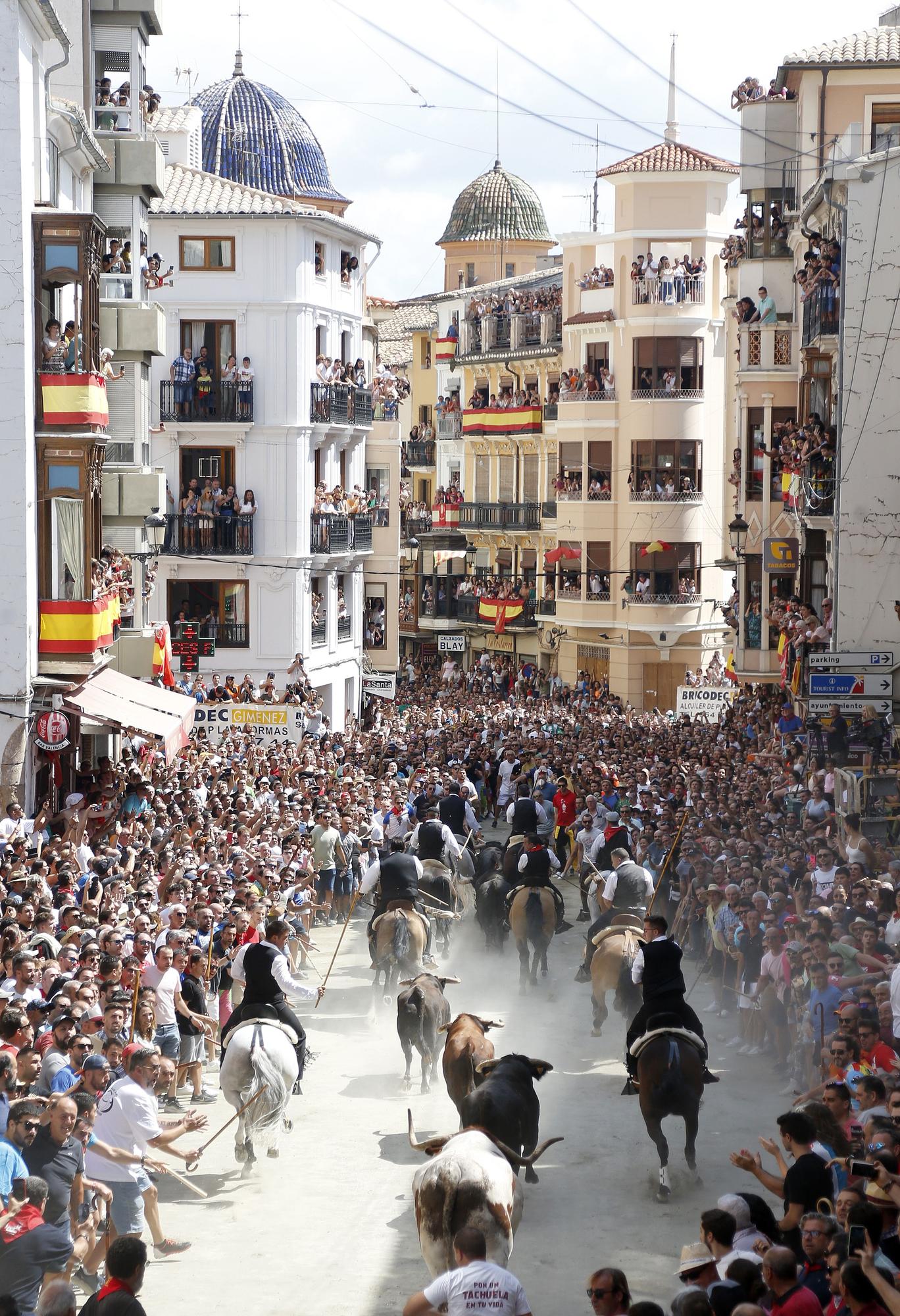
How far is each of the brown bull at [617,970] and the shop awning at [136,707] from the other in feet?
28.6

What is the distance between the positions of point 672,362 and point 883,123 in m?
22.8

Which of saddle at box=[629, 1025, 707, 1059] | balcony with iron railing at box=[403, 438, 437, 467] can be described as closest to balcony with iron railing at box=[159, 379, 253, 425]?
balcony with iron railing at box=[403, 438, 437, 467]

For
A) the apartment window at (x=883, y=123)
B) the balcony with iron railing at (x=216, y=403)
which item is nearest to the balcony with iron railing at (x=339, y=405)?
the balcony with iron railing at (x=216, y=403)

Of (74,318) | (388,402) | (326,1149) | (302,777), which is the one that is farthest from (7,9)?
(388,402)

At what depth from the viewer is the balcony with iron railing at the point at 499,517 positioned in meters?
62.8

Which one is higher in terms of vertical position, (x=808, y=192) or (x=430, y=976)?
(x=808, y=192)

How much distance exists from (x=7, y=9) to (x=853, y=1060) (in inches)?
695

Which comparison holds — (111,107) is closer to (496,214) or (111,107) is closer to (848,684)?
(848,684)

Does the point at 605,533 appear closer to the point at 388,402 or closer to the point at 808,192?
the point at 388,402

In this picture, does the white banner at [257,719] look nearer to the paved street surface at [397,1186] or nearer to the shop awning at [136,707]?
the shop awning at [136,707]

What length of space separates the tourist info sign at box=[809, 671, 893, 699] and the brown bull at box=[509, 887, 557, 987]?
22.4ft

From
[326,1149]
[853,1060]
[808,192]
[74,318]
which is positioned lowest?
[326,1149]

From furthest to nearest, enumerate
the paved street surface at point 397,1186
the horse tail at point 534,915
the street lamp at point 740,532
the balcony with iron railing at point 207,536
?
the balcony with iron railing at point 207,536, the street lamp at point 740,532, the horse tail at point 534,915, the paved street surface at point 397,1186

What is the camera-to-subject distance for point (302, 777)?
28844mm
